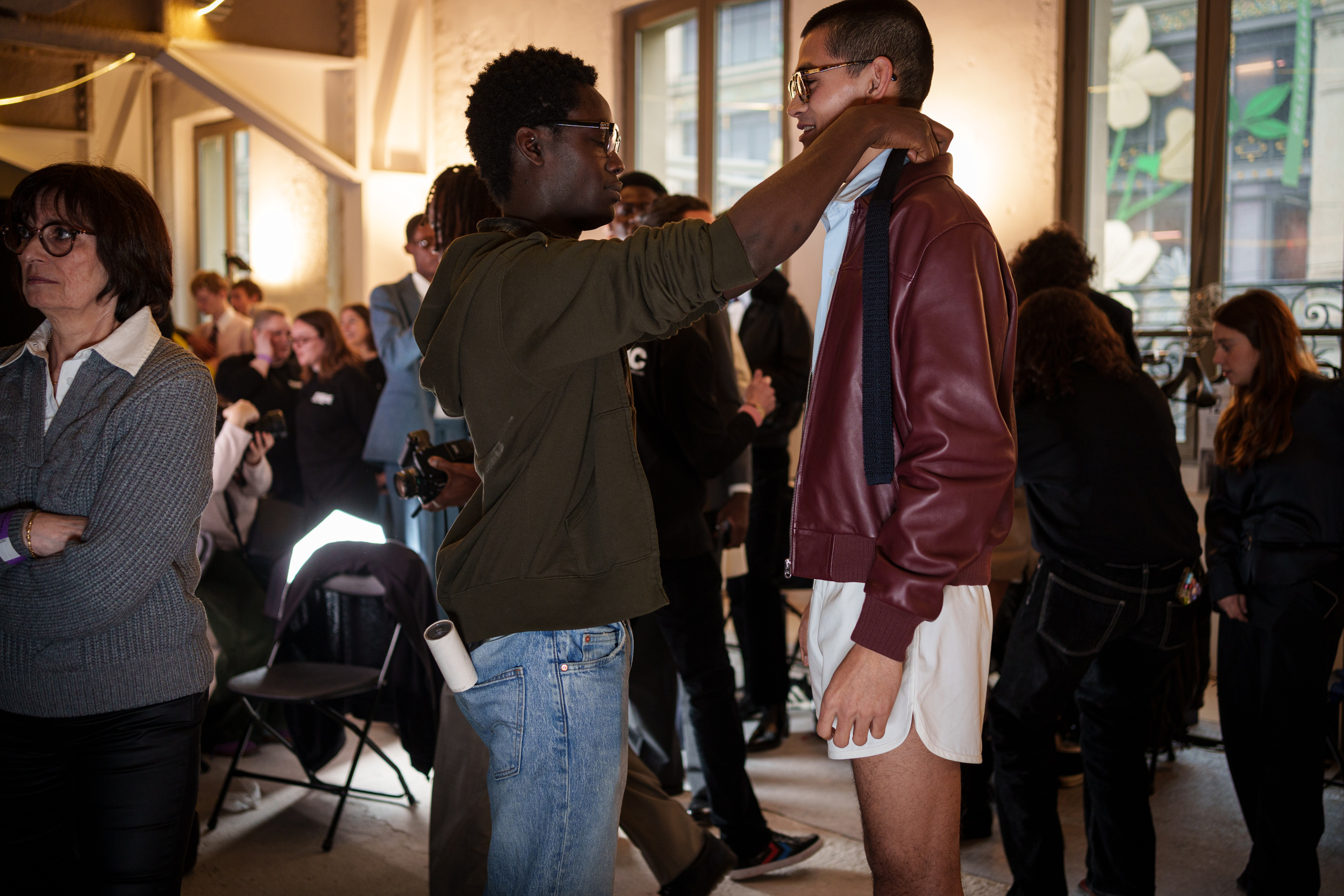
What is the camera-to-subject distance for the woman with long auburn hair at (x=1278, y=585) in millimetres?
2672

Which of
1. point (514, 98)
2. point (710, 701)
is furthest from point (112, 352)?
point (710, 701)

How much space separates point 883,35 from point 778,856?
2196 mm

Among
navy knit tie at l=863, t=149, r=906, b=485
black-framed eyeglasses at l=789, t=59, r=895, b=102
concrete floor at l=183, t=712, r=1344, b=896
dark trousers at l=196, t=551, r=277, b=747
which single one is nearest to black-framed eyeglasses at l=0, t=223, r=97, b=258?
black-framed eyeglasses at l=789, t=59, r=895, b=102

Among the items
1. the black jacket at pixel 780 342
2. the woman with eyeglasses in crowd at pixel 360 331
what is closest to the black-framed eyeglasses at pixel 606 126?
the black jacket at pixel 780 342

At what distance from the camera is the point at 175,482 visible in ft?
5.90

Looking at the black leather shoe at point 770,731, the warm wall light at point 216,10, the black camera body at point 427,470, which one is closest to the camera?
the black camera body at point 427,470

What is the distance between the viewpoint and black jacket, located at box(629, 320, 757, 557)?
289 centimetres

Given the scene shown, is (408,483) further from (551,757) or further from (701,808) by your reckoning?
(701,808)

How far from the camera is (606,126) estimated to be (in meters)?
1.56

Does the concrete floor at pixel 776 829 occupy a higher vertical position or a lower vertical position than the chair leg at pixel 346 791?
lower

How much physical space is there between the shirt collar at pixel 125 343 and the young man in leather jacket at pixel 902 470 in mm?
1149

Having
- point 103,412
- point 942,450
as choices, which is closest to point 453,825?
point 103,412

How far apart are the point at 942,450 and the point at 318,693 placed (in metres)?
2.47

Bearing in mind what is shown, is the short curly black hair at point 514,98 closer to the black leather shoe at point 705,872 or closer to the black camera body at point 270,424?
the black leather shoe at point 705,872
